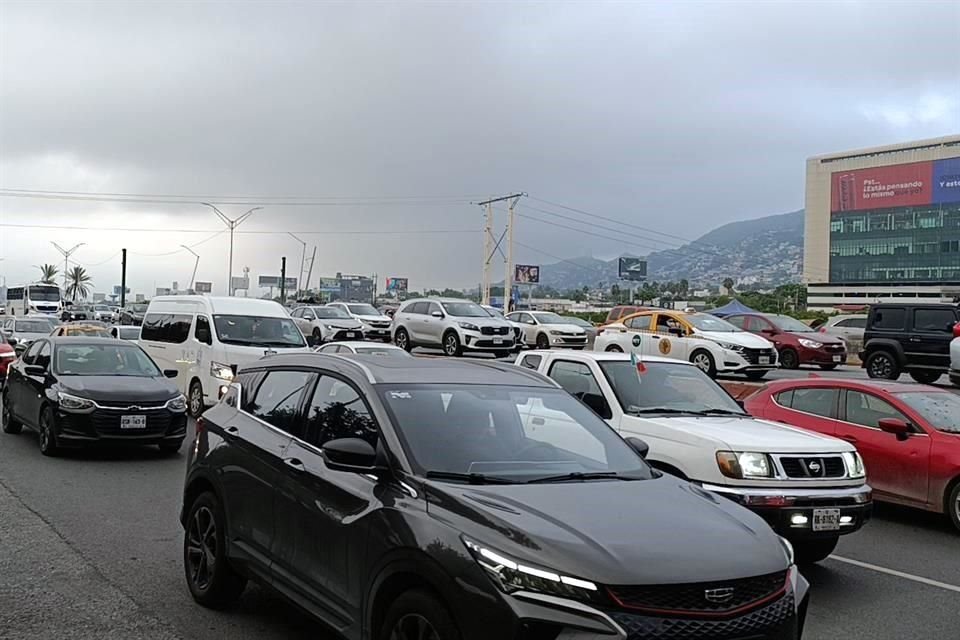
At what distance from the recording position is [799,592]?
4352 millimetres

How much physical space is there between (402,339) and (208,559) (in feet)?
81.6

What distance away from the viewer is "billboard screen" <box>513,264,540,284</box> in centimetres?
11131

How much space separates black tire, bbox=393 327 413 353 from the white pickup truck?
21.5m

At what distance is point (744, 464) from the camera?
24.6ft

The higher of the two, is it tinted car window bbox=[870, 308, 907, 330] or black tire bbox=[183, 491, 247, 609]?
tinted car window bbox=[870, 308, 907, 330]

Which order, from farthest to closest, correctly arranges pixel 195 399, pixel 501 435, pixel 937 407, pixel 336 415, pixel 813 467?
1. pixel 195 399
2. pixel 937 407
3. pixel 813 467
4. pixel 336 415
5. pixel 501 435

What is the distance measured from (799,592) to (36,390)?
1128 centimetres

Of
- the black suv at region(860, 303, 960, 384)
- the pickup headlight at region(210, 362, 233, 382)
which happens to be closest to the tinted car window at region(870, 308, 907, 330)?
the black suv at region(860, 303, 960, 384)

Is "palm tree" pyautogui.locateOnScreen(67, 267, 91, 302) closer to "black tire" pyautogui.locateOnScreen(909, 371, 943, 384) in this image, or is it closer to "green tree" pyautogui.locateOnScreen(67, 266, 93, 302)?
"green tree" pyautogui.locateOnScreen(67, 266, 93, 302)

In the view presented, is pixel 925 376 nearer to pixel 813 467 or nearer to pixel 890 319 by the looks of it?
pixel 890 319

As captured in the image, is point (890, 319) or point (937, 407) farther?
point (890, 319)

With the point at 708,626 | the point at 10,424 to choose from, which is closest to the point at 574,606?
the point at 708,626

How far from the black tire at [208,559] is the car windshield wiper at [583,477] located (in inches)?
94.1

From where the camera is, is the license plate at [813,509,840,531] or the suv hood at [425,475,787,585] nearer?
the suv hood at [425,475,787,585]
